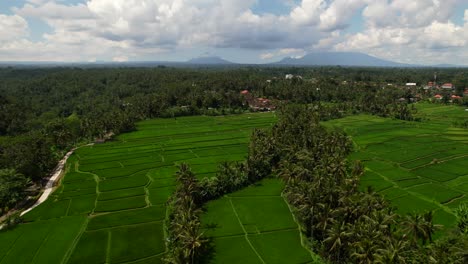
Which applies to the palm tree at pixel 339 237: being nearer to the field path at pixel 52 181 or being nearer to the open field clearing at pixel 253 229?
the open field clearing at pixel 253 229

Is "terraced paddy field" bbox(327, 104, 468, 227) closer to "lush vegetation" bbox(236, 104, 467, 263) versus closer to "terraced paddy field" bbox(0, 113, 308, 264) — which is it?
"lush vegetation" bbox(236, 104, 467, 263)

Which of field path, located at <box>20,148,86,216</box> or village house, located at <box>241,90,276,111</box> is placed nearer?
field path, located at <box>20,148,86,216</box>

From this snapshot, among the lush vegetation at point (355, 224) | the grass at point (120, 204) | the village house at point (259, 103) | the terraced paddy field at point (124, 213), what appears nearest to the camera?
the lush vegetation at point (355, 224)

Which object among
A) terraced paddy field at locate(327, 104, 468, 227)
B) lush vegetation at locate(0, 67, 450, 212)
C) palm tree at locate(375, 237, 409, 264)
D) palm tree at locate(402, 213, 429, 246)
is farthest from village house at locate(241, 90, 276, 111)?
palm tree at locate(375, 237, 409, 264)

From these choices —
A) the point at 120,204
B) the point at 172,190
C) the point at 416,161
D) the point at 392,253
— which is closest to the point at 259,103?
the point at 416,161

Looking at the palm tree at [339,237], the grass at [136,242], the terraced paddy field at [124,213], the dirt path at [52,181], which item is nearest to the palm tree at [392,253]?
the palm tree at [339,237]
